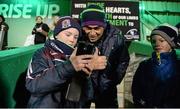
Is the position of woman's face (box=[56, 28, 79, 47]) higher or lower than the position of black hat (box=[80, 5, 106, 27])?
lower

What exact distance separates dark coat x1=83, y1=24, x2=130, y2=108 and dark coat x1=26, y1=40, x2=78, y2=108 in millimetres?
964

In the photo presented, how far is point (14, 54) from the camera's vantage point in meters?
3.79

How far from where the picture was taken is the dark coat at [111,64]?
142 inches

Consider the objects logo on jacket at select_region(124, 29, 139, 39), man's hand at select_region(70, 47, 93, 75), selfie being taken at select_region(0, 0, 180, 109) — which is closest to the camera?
man's hand at select_region(70, 47, 93, 75)

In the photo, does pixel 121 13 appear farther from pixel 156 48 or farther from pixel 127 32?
pixel 156 48

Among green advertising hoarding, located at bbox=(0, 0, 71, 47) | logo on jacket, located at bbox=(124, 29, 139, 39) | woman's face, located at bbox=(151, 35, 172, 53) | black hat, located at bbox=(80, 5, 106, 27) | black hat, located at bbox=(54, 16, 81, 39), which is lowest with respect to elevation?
woman's face, located at bbox=(151, 35, 172, 53)

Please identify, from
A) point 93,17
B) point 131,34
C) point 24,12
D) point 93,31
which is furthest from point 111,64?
point 24,12

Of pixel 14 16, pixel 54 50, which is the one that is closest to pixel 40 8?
pixel 14 16

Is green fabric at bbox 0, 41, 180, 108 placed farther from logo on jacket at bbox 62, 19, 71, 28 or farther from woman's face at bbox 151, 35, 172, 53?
woman's face at bbox 151, 35, 172, 53

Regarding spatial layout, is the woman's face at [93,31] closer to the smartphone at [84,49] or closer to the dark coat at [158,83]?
→ the dark coat at [158,83]

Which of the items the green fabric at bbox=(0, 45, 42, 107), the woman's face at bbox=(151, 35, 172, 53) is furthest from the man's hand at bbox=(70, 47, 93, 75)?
the woman's face at bbox=(151, 35, 172, 53)

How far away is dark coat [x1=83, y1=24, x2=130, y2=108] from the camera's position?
3619mm

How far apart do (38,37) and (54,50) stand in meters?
6.83

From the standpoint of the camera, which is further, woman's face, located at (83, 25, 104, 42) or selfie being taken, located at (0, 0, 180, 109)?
woman's face, located at (83, 25, 104, 42)
